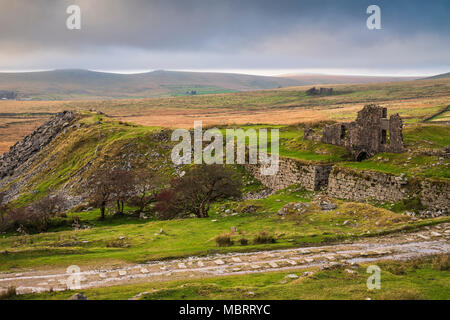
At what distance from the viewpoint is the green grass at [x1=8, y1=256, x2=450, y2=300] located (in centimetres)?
1245

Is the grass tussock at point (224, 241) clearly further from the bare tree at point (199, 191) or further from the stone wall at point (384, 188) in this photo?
the stone wall at point (384, 188)

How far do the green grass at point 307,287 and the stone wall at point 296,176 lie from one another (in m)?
19.6

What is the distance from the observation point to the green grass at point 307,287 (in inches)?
490

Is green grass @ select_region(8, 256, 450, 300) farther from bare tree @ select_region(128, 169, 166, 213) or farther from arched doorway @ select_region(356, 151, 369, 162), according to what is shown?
bare tree @ select_region(128, 169, 166, 213)

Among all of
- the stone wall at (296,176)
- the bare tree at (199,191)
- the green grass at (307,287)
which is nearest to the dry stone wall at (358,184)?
the stone wall at (296,176)

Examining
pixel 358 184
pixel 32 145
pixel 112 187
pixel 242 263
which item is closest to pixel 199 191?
pixel 112 187

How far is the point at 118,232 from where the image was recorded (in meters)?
28.7

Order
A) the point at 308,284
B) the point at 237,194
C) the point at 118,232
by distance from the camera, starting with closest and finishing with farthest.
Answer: the point at 308,284, the point at 118,232, the point at 237,194

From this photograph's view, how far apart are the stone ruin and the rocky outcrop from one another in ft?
199

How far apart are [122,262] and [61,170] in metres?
45.5

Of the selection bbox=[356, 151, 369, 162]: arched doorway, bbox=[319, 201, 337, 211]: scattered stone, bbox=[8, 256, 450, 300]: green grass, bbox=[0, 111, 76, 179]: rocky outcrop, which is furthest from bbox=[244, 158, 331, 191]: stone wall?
bbox=[0, 111, 76, 179]: rocky outcrop

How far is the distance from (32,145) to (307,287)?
7940cm
